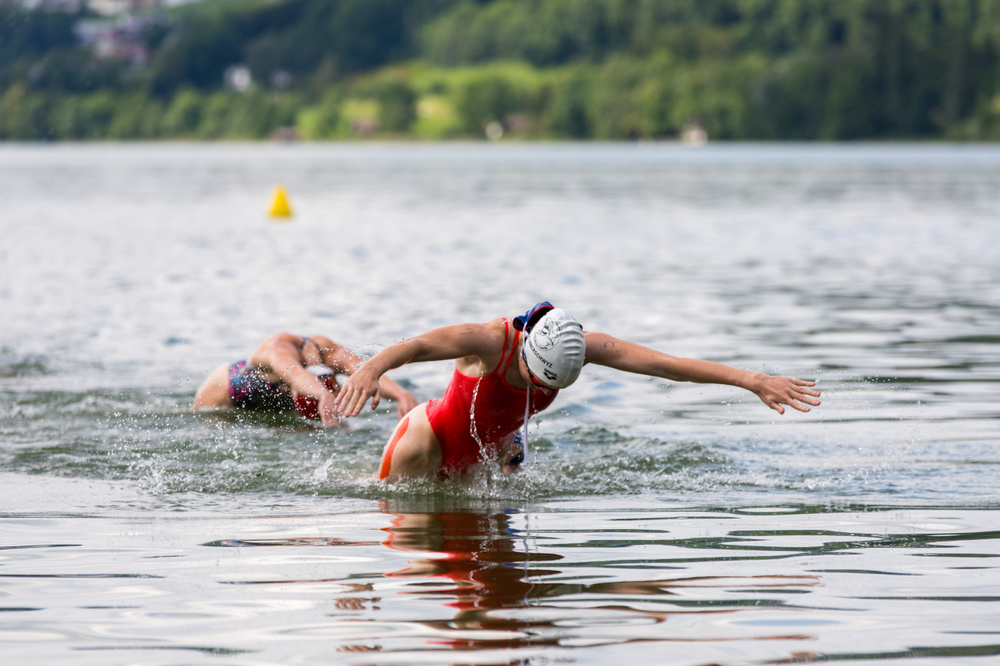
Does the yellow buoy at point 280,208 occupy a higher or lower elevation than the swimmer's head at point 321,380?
higher

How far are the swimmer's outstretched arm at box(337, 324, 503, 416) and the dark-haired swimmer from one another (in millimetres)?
2405

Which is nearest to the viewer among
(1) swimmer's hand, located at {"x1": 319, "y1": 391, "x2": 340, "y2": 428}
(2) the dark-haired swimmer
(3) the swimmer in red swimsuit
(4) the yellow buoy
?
(3) the swimmer in red swimsuit

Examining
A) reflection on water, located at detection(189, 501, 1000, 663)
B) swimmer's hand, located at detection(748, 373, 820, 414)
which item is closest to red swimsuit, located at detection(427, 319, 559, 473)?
reflection on water, located at detection(189, 501, 1000, 663)

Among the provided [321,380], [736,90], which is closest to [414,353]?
[321,380]

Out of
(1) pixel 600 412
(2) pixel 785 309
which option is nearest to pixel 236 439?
(1) pixel 600 412

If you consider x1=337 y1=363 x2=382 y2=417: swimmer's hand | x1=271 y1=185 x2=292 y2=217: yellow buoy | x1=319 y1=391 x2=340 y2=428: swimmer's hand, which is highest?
x1=271 y1=185 x2=292 y2=217: yellow buoy

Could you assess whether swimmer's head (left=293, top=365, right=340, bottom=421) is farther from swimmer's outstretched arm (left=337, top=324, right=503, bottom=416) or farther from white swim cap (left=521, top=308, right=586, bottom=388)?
white swim cap (left=521, top=308, right=586, bottom=388)

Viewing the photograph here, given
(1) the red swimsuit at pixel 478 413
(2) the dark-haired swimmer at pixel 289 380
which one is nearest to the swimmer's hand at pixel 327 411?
(2) the dark-haired swimmer at pixel 289 380

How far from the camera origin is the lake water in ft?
19.6

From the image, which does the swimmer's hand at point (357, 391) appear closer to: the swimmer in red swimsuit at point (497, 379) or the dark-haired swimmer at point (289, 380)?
the swimmer in red swimsuit at point (497, 379)

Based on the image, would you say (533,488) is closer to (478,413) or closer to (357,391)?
(478,413)

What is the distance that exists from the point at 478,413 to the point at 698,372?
157 cm

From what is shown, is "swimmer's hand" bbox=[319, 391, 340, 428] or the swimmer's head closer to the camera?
"swimmer's hand" bbox=[319, 391, 340, 428]

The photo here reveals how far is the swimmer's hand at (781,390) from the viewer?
793cm
